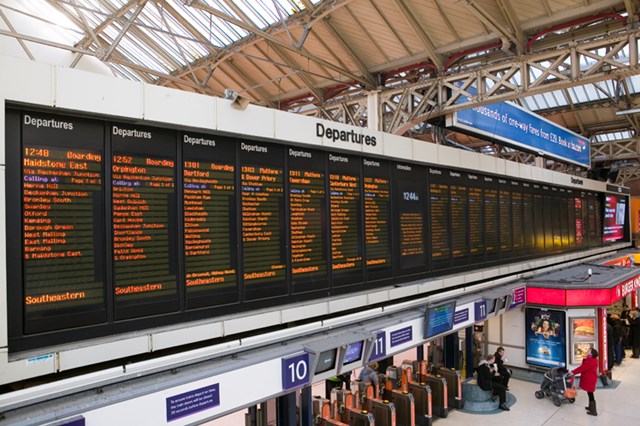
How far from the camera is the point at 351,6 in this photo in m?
11.4

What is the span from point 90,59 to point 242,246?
17.5m

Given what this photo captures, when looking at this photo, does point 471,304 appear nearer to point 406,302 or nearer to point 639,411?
point 406,302

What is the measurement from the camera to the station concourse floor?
913cm

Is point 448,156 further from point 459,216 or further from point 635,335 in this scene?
point 635,335

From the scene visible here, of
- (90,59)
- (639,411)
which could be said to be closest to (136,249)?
(639,411)

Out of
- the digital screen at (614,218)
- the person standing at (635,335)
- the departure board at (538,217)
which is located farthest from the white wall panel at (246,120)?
the digital screen at (614,218)

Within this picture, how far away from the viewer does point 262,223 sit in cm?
491

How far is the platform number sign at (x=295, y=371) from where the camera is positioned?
476 cm

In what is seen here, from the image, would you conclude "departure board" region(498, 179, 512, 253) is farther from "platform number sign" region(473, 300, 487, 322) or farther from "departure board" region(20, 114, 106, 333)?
"departure board" region(20, 114, 106, 333)

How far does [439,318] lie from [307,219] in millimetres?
3053

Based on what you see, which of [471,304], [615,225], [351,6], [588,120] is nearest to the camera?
[471,304]

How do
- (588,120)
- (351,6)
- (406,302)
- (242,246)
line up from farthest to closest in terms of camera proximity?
(588,120) → (351,6) → (406,302) → (242,246)

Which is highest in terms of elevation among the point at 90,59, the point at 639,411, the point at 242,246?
the point at 90,59

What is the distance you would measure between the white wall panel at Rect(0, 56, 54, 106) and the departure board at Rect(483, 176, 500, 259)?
7.92 meters
